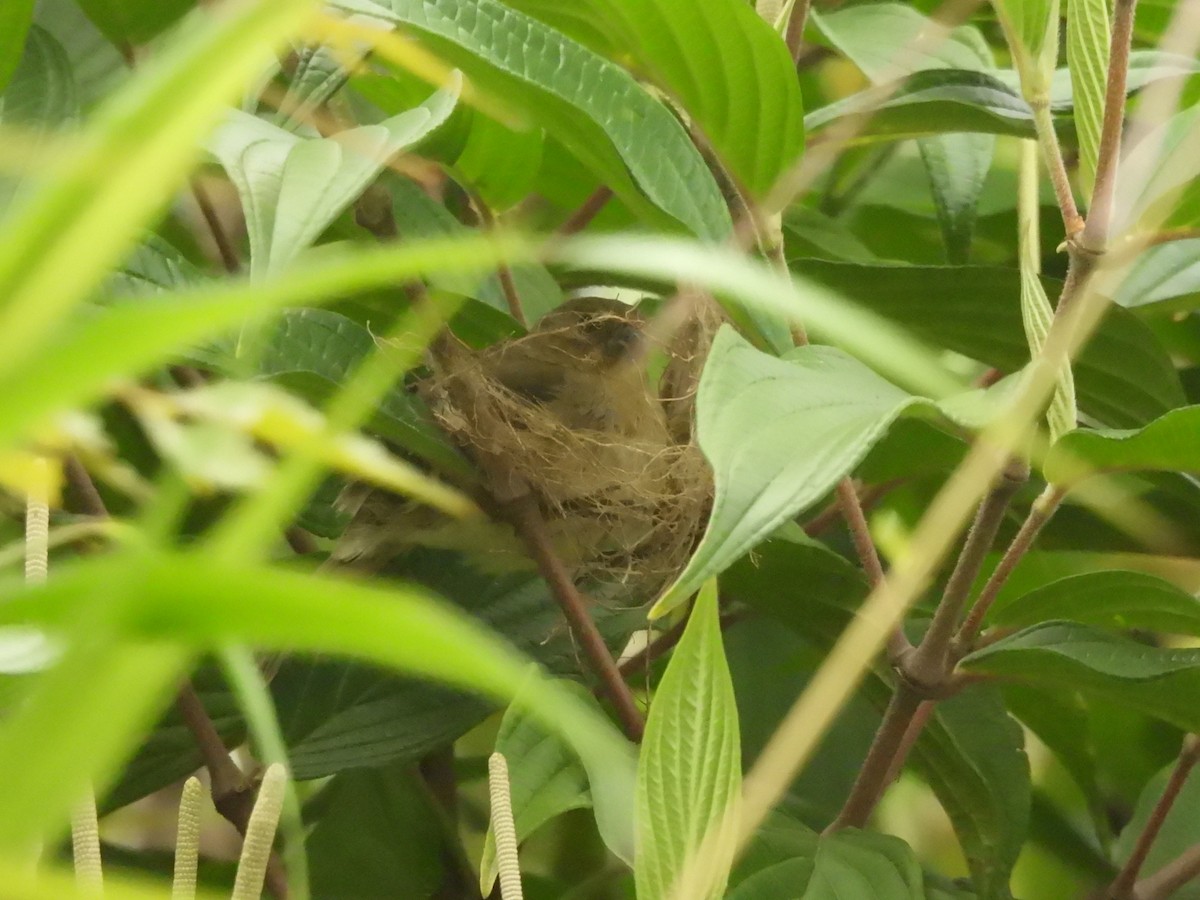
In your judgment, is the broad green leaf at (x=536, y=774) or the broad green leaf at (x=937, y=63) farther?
the broad green leaf at (x=937, y=63)

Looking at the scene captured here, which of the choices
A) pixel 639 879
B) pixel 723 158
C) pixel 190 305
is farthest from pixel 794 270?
pixel 190 305

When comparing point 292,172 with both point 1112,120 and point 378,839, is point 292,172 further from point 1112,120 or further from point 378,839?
point 378,839

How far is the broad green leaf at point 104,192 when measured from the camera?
0.10 metres

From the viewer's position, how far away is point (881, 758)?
0.45 metres

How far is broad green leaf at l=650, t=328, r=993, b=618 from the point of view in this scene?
23 cm

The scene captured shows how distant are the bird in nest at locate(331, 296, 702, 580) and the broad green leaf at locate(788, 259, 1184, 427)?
0.38 ft

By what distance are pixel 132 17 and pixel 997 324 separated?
0.42 meters

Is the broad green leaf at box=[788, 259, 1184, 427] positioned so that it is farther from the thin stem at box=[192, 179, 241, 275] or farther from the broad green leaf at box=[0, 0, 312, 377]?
the broad green leaf at box=[0, 0, 312, 377]

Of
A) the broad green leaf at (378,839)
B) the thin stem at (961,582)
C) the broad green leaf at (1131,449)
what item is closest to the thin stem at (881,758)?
the thin stem at (961,582)

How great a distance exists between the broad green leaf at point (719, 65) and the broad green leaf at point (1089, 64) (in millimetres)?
111

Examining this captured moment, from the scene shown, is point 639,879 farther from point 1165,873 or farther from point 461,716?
point 1165,873

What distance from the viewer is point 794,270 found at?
20.3 inches

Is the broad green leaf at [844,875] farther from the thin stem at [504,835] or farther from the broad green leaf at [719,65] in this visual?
the broad green leaf at [719,65]

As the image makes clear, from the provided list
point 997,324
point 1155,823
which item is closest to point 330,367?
point 997,324
